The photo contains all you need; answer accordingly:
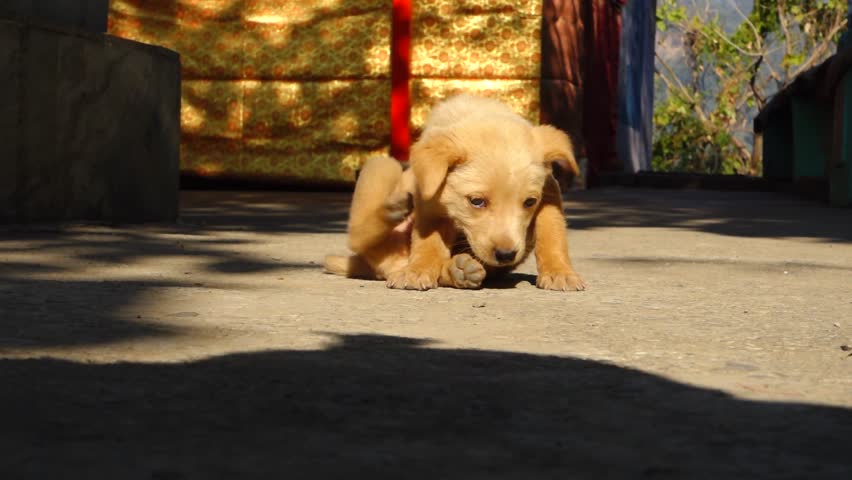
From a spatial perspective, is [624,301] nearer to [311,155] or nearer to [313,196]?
[313,196]

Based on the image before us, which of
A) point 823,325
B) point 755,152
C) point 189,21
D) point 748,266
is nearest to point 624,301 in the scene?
point 823,325

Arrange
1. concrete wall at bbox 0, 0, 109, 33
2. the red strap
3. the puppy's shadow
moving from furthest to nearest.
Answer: the red strap → concrete wall at bbox 0, 0, 109, 33 → the puppy's shadow

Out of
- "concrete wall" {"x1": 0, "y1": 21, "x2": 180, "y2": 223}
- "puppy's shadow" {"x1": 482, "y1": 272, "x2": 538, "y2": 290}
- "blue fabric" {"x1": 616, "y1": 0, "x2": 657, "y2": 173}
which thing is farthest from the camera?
"blue fabric" {"x1": 616, "y1": 0, "x2": 657, "y2": 173}

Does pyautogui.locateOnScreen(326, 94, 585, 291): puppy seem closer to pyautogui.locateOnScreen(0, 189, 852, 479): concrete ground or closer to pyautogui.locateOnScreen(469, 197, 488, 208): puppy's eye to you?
pyautogui.locateOnScreen(469, 197, 488, 208): puppy's eye

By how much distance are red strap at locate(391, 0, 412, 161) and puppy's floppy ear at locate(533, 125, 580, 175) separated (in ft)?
28.8

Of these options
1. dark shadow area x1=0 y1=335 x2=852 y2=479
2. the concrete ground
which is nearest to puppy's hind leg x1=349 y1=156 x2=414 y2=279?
the concrete ground

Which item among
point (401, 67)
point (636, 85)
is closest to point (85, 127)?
point (401, 67)

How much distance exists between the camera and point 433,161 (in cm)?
380

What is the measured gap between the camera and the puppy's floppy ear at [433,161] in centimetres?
379

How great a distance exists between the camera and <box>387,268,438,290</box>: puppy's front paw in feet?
12.9

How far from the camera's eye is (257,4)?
43.9ft

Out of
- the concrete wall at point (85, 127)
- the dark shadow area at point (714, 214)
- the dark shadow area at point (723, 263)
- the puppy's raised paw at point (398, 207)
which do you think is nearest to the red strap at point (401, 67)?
the dark shadow area at point (714, 214)

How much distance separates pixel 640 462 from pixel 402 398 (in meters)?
0.53

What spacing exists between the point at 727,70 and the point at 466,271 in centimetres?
2287
